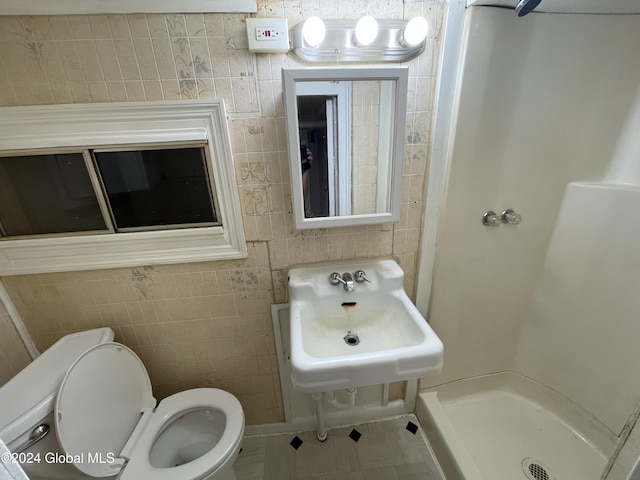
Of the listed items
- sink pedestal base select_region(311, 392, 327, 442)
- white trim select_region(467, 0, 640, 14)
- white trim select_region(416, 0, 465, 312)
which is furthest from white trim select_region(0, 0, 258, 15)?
sink pedestal base select_region(311, 392, 327, 442)

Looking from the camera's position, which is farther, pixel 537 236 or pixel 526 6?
pixel 537 236

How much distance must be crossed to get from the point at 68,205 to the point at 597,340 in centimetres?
207

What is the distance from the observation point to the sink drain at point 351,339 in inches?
39.9

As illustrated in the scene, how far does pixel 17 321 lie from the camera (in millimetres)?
1031

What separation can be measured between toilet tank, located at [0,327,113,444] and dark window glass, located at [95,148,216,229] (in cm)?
45

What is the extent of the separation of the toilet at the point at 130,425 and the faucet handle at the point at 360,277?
2.24 ft

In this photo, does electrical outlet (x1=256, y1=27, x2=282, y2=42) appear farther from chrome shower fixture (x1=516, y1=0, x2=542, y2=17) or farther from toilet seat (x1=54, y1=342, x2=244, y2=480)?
toilet seat (x1=54, y1=342, x2=244, y2=480)

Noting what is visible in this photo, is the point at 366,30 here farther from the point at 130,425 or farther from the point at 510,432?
the point at 510,432

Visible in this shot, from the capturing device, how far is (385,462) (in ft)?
4.06

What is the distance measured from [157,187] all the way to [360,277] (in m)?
0.80

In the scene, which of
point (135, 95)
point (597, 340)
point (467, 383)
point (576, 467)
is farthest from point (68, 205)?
point (576, 467)

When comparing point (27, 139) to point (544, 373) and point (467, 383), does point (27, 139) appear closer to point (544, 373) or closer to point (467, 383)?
point (467, 383)

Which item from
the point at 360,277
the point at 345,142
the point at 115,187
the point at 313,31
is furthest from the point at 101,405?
the point at 313,31

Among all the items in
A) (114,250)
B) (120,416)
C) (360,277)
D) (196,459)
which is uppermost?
(114,250)
